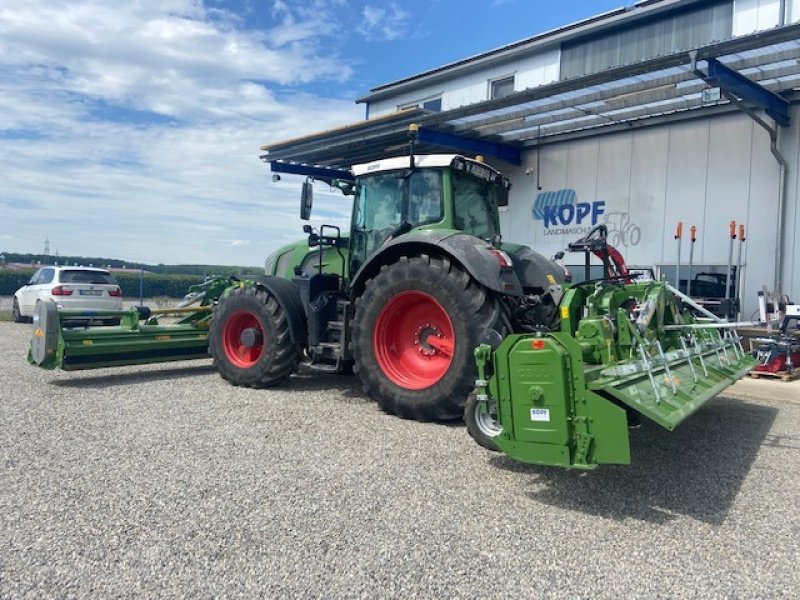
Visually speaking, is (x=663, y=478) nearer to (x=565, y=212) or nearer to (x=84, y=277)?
(x=565, y=212)

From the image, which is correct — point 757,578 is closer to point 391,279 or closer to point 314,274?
point 391,279

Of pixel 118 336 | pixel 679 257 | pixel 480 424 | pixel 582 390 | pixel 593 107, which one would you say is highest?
pixel 593 107

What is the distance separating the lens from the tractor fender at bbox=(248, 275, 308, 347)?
22.5ft

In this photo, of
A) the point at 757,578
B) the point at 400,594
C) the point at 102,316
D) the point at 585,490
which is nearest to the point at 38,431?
the point at 102,316

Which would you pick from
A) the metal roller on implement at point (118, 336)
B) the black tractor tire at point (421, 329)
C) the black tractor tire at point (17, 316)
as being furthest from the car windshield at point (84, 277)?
the black tractor tire at point (421, 329)

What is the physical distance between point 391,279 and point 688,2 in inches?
334

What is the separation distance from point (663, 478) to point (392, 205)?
144 inches

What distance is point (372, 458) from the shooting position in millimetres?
4508

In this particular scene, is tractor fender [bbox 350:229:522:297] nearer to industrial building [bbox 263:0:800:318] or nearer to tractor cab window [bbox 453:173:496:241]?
tractor cab window [bbox 453:173:496:241]

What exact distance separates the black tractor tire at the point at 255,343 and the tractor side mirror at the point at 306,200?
3.32 feet

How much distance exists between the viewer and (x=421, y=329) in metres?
5.95

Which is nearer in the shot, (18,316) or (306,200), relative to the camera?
(306,200)

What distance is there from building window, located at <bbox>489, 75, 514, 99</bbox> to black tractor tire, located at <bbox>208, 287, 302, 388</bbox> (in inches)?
328

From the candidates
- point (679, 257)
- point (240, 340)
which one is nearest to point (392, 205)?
point (240, 340)
